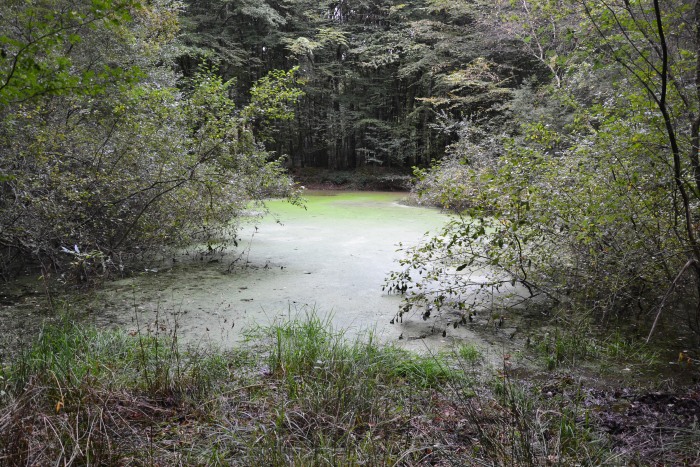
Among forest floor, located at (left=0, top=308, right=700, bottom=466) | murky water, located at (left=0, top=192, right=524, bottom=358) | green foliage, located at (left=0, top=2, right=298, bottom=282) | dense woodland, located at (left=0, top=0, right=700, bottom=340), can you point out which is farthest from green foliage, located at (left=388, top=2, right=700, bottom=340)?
green foliage, located at (left=0, top=2, right=298, bottom=282)

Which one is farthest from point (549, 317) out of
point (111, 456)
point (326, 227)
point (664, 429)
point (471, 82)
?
point (471, 82)

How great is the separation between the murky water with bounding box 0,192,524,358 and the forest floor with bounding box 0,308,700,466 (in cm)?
36

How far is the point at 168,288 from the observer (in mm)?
3613

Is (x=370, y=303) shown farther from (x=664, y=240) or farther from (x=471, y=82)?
(x=471, y=82)

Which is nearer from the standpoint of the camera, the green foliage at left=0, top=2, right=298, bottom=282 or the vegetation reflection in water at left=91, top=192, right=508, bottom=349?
the vegetation reflection in water at left=91, top=192, right=508, bottom=349

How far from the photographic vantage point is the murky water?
9.24 feet

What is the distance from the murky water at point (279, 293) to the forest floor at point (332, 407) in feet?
1.17

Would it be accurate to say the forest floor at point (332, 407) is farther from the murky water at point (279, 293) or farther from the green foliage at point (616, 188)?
the green foliage at point (616, 188)

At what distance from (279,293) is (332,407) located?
6.41 feet

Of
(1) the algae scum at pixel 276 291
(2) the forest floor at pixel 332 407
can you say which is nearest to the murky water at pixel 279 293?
(1) the algae scum at pixel 276 291

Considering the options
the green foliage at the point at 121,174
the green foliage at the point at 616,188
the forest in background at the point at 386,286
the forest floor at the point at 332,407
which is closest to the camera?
the forest floor at the point at 332,407

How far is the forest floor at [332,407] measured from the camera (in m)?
1.36

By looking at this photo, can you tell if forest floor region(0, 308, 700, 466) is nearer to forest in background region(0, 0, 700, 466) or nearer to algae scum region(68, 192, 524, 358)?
forest in background region(0, 0, 700, 466)

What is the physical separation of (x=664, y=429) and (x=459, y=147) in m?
7.84
